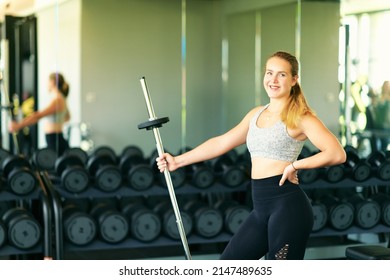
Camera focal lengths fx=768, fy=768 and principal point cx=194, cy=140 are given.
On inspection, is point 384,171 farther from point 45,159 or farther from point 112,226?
point 45,159

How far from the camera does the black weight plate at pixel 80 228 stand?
12.5ft

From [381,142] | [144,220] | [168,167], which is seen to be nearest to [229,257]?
[168,167]

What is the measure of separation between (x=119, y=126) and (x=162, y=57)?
1.93 feet

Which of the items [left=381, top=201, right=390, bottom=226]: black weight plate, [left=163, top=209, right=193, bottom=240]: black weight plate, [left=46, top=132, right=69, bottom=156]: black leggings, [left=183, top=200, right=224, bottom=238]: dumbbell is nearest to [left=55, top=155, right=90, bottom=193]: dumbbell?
[left=163, top=209, right=193, bottom=240]: black weight plate

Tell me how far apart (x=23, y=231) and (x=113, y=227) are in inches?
17.9

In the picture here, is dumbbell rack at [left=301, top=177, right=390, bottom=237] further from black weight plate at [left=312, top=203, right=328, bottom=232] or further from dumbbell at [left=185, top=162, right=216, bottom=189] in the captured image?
dumbbell at [left=185, top=162, right=216, bottom=189]

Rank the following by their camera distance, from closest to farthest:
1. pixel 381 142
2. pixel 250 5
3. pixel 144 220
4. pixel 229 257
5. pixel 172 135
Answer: pixel 229 257, pixel 144 220, pixel 381 142, pixel 250 5, pixel 172 135

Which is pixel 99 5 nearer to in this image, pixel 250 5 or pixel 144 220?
pixel 250 5

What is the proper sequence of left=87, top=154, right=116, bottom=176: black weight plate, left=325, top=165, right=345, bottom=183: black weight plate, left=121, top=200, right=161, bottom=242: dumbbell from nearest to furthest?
left=121, top=200, right=161, bottom=242: dumbbell < left=325, top=165, right=345, bottom=183: black weight plate < left=87, top=154, right=116, bottom=176: black weight plate

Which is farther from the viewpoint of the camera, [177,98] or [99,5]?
[177,98]

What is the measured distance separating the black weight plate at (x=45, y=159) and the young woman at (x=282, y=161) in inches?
105

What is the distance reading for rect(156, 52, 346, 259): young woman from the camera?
8.00 feet

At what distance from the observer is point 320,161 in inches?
94.6

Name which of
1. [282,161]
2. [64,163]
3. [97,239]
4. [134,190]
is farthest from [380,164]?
[282,161]
